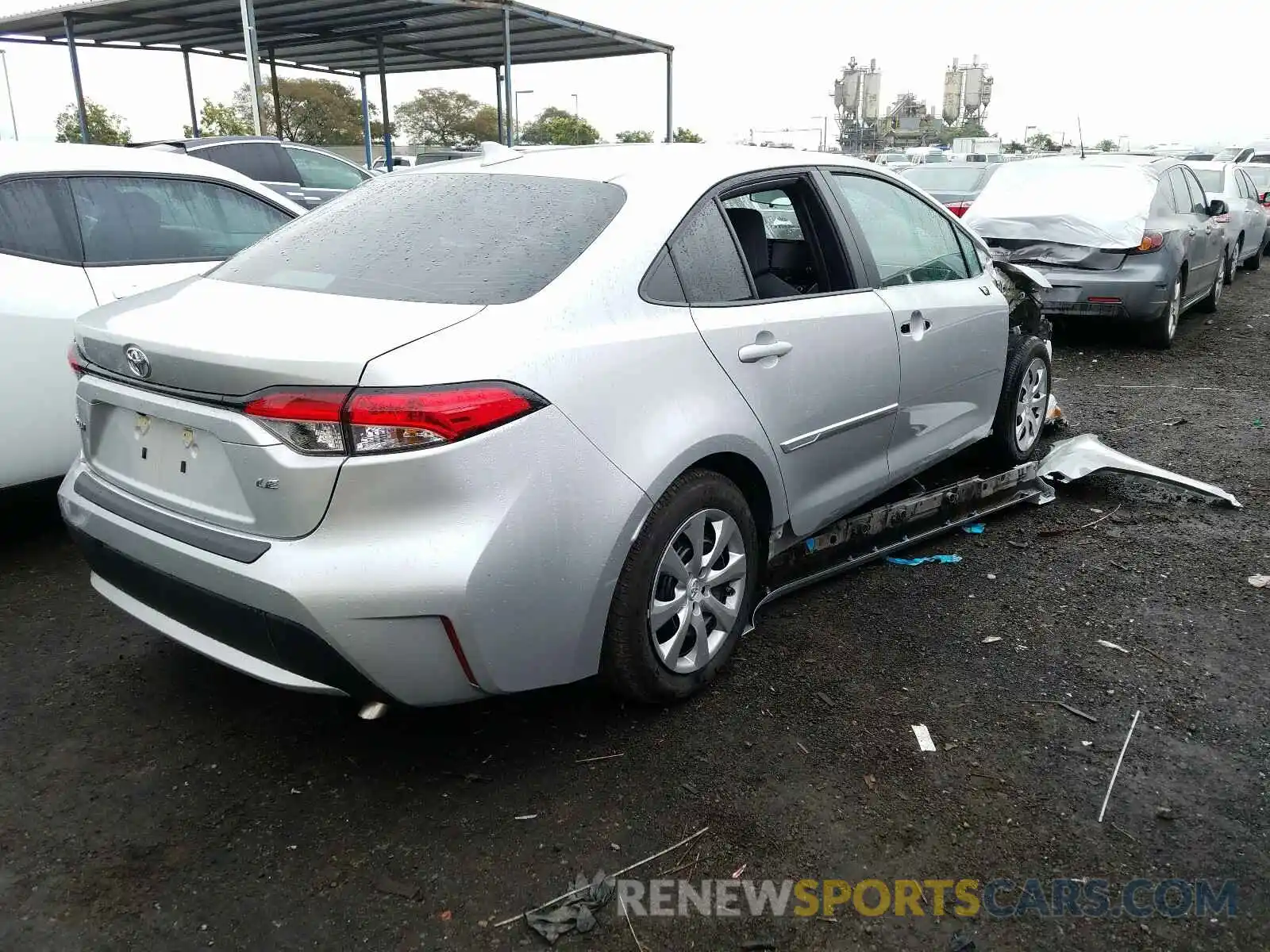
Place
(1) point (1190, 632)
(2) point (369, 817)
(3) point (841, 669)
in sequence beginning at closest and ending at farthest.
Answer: (2) point (369, 817) < (3) point (841, 669) < (1) point (1190, 632)

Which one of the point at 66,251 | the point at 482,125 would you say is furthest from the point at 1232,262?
the point at 482,125

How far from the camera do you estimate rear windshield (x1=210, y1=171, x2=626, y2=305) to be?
8.59 feet

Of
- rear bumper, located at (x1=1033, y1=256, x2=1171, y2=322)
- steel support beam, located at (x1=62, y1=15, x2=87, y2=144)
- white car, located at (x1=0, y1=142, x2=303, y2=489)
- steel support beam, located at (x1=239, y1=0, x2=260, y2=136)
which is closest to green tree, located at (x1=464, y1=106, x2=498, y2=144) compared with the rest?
steel support beam, located at (x1=62, y1=15, x2=87, y2=144)

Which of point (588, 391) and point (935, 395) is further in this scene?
point (935, 395)

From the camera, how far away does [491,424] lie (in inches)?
89.6

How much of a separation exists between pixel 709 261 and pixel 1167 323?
6.97m

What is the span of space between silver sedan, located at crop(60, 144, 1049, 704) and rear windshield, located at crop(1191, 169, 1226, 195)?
11.8 meters

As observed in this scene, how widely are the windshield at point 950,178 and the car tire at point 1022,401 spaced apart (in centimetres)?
961

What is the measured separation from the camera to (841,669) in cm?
329

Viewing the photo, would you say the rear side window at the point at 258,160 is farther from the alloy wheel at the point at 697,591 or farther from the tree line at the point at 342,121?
the alloy wheel at the point at 697,591

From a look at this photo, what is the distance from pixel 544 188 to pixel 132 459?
1.41 meters

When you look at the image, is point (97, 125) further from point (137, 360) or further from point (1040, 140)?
point (1040, 140)

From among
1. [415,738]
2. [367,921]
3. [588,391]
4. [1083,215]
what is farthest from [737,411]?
[1083,215]

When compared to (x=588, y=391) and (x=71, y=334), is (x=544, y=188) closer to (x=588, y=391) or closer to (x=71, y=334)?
(x=588, y=391)
